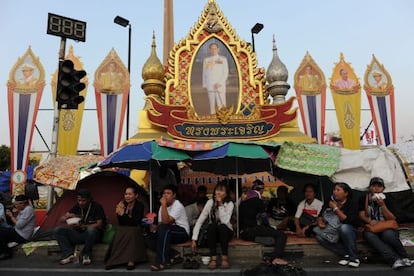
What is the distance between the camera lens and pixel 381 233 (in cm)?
465

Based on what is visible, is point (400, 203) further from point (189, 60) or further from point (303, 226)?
point (189, 60)

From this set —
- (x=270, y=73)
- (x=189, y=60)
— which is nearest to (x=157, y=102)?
(x=189, y=60)

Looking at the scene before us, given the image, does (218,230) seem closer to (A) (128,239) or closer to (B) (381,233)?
(A) (128,239)

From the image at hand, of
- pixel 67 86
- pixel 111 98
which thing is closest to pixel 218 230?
pixel 67 86

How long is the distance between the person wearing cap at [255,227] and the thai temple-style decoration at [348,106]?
8532 millimetres

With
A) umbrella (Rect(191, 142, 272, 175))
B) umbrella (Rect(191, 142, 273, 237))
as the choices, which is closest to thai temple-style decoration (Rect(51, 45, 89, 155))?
umbrella (Rect(191, 142, 272, 175))

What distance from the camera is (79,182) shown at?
6.60m

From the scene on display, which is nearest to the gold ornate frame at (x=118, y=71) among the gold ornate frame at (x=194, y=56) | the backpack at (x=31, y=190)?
the gold ornate frame at (x=194, y=56)

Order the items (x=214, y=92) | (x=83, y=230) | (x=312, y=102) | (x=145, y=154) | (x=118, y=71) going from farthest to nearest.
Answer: (x=312, y=102)
(x=118, y=71)
(x=214, y=92)
(x=145, y=154)
(x=83, y=230)

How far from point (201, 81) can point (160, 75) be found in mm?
1388

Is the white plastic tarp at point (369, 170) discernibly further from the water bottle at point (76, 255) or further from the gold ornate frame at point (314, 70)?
the gold ornate frame at point (314, 70)

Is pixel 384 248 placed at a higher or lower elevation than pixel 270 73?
lower

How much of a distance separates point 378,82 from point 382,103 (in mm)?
882

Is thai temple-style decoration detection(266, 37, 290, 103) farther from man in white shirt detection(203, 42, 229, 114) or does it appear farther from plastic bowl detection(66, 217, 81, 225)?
plastic bowl detection(66, 217, 81, 225)
